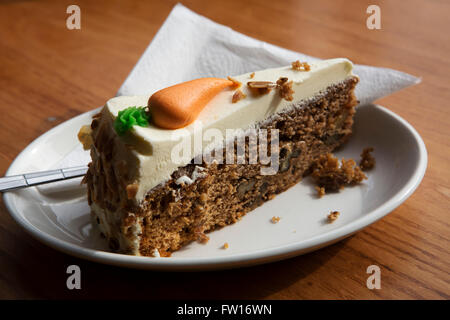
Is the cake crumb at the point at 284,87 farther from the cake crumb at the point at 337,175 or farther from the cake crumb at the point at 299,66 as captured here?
the cake crumb at the point at 337,175

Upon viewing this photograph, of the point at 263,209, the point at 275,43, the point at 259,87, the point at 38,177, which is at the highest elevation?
the point at 259,87

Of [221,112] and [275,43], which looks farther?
[275,43]

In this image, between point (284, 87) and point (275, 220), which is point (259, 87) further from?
point (275, 220)

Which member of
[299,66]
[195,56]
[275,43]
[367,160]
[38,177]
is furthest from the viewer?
[275,43]

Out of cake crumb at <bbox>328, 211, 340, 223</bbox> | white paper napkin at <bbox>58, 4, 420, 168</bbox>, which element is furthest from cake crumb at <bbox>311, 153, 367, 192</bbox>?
white paper napkin at <bbox>58, 4, 420, 168</bbox>

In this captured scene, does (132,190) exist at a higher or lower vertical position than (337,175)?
higher

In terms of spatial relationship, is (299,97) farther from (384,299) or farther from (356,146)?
(384,299)

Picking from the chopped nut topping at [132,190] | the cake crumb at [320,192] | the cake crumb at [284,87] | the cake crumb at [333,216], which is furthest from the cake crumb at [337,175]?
the chopped nut topping at [132,190]

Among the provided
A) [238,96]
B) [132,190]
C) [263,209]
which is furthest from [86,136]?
[263,209]
